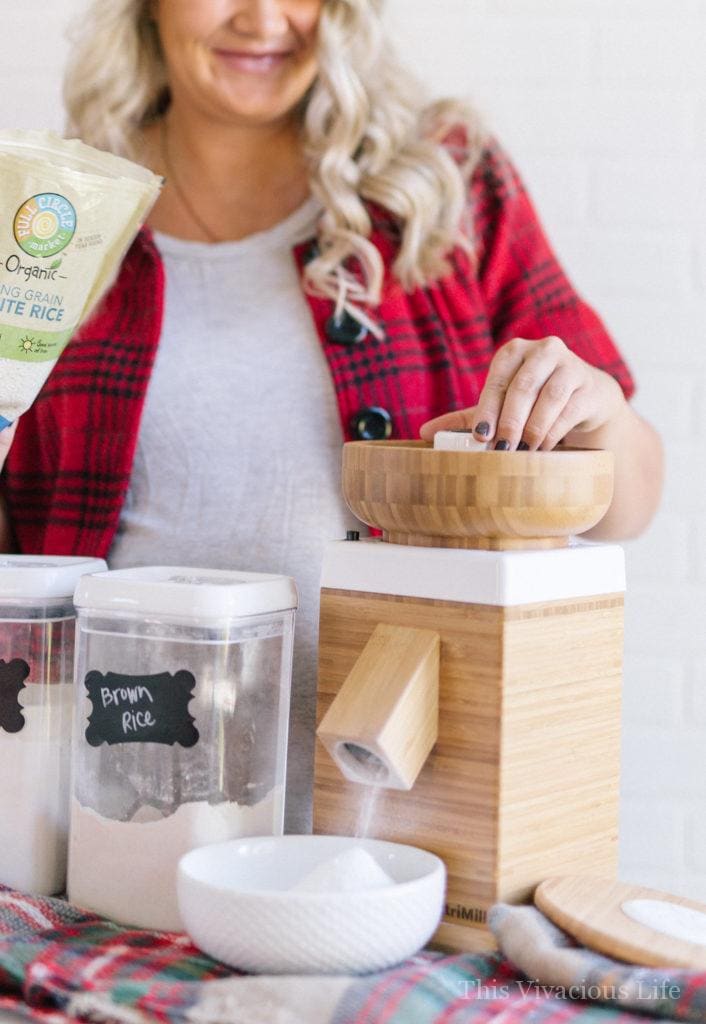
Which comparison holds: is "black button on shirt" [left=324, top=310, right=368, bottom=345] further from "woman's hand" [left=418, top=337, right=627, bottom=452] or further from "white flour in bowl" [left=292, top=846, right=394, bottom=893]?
"white flour in bowl" [left=292, top=846, right=394, bottom=893]

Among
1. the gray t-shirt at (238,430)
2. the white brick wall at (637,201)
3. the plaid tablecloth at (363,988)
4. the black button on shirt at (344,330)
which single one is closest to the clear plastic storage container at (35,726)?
the plaid tablecloth at (363,988)

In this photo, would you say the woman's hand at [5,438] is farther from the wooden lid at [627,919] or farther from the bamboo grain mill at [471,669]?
the wooden lid at [627,919]

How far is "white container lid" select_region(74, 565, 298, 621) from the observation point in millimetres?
747

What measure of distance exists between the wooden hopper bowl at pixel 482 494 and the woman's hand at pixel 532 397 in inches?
3.0

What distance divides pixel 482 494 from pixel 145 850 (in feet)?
0.99

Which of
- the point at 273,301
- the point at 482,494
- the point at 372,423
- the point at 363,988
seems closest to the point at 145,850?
the point at 363,988

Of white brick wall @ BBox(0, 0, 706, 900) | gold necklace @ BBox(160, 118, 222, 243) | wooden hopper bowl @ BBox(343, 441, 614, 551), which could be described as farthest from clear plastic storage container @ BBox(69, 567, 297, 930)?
white brick wall @ BBox(0, 0, 706, 900)

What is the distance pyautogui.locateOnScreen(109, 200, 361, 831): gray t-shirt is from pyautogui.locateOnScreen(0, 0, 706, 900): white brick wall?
1.49ft

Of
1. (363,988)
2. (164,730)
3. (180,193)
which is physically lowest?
(363,988)

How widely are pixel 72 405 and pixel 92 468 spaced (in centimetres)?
7

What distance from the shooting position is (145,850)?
2.49ft

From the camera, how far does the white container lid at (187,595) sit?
29.4 inches

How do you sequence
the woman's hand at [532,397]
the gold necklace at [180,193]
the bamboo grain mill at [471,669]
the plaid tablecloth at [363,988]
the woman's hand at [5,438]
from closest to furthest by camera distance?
the plaid tablecloth at [363,988] → the bamboo grain mill at [471,669] → the woman's hand at [532,397] → the woman's hand at [5,438] → the gold necklace at [180,193]

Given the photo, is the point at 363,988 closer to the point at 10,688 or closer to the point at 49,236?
the point at 10,688
